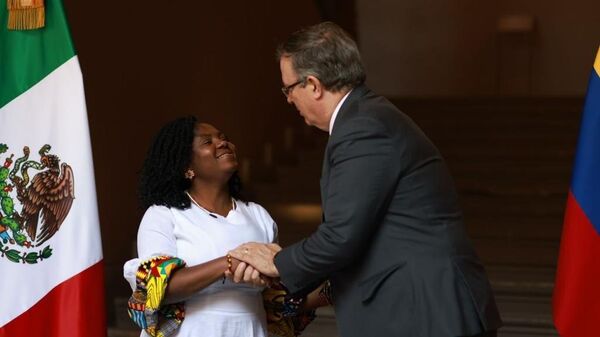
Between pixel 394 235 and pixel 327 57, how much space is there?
1.51ft

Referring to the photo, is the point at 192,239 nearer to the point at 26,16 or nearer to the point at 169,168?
the point at 169,168

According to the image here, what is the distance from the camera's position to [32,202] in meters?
3.06

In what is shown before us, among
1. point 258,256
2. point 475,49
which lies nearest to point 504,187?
point 475,49

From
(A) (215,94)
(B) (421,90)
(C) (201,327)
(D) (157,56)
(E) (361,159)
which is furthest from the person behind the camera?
(B) (421,90)

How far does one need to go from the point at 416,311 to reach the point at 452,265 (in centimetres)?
14

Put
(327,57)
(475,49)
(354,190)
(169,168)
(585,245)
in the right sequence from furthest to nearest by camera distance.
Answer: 1. (475,49)
2. (585,245)
3. (169,168)
4. (327,57)
5. (354,190)

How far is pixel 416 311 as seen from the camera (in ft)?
7.82

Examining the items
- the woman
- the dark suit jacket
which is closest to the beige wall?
the woman

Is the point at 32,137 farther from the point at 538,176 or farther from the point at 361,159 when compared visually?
the point at 538,176

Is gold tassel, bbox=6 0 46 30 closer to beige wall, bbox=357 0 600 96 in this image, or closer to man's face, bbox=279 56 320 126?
man's face, bbox=279 56 320 126

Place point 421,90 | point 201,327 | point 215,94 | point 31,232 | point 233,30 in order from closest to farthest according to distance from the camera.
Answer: point 201,327 → point 31,232 → point 215,94 → point 233,30 → point 421,90

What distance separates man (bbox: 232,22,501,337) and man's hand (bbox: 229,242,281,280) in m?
0.09

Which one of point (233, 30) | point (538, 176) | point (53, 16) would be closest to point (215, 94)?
point (233, 30)

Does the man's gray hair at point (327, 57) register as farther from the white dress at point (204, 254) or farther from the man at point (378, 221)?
the white dress at point (204, 254)
